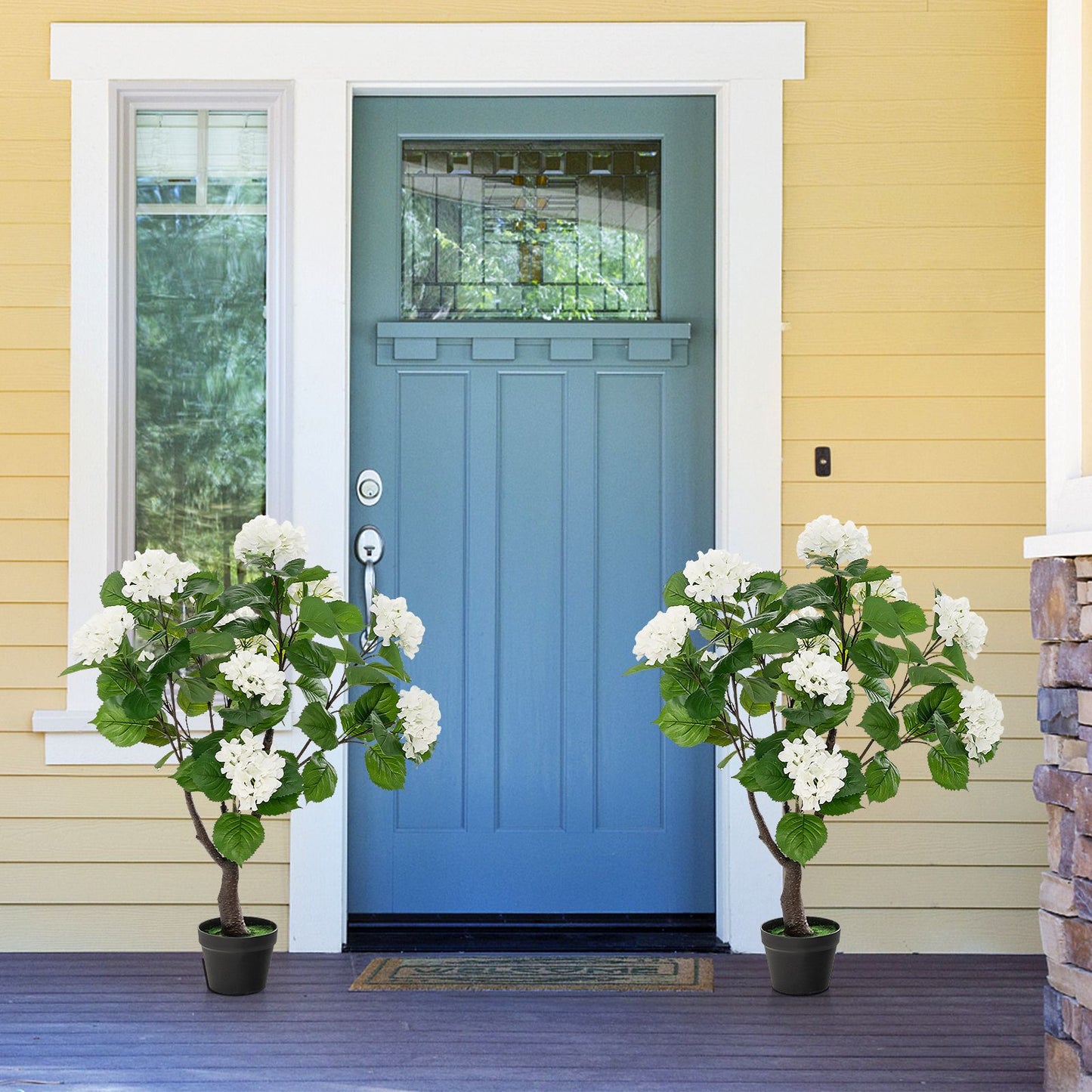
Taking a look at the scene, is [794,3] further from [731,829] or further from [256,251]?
[731,829]

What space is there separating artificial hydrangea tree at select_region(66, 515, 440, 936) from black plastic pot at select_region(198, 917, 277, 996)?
8 cm

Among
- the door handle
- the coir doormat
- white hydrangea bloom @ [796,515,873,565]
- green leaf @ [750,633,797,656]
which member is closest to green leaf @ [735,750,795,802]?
green leaf @ [750,633,797,656]

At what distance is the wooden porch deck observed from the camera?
2.27 m

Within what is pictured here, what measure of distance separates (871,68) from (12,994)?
3.10 m

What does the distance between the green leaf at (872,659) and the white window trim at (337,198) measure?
59cm

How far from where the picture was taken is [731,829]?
122 inches

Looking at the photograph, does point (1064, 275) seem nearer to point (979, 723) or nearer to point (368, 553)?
point (979, 723)

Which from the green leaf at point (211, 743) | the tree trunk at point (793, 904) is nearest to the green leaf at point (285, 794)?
the green leaf at point (211, 743)

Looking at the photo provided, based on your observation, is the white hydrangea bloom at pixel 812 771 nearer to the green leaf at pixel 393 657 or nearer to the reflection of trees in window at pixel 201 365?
the green leaf at pixel 393 657

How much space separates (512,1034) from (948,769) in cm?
105

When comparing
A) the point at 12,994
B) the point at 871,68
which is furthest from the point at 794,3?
the point at 12,994

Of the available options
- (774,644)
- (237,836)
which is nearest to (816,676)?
(774,644)

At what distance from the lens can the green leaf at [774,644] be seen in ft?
8.07

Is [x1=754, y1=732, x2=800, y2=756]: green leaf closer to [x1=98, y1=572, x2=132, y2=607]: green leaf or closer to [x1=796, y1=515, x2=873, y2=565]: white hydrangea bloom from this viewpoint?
[x1=796, y1=515, x2=873, y2=565]: white hydrangea bloom
